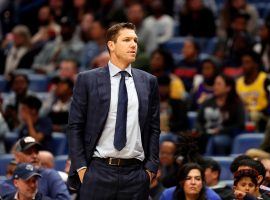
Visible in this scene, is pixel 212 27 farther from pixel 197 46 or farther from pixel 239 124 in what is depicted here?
pixel 239 124

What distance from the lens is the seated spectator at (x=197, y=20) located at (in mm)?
12719

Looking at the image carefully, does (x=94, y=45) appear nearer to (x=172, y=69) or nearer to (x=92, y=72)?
Answer: (x=172, y=69)

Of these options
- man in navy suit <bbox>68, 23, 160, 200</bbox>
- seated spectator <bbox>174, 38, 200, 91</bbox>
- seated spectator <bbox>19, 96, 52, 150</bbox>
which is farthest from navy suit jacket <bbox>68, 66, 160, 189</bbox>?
seated spectator <bbox>174, 38, 200, 91</bbox>

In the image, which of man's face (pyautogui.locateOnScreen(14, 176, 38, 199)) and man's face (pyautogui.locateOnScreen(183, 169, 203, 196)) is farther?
man's face (pyautogui.locateOnScreen(183, 169, 203, 196))

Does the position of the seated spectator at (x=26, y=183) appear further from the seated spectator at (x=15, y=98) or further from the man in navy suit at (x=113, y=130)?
the seated spectator at (x=15, y=98)

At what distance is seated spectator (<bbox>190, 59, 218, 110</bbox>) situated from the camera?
11.1m

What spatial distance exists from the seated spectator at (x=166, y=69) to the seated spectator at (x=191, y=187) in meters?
3.28

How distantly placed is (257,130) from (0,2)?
19.1ft

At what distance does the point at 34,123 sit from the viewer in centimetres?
1036

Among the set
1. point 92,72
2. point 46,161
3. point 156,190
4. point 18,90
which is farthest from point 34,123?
point 92,72

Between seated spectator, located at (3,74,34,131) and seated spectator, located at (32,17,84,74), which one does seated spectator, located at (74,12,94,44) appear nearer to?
seated spectator, located at (32,17,84,74)

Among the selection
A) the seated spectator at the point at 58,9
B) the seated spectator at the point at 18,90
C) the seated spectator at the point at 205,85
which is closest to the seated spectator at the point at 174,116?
the seated spectator at the point at 205,85

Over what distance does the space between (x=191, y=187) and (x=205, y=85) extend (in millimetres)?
3680

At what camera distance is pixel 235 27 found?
40.0 feet
